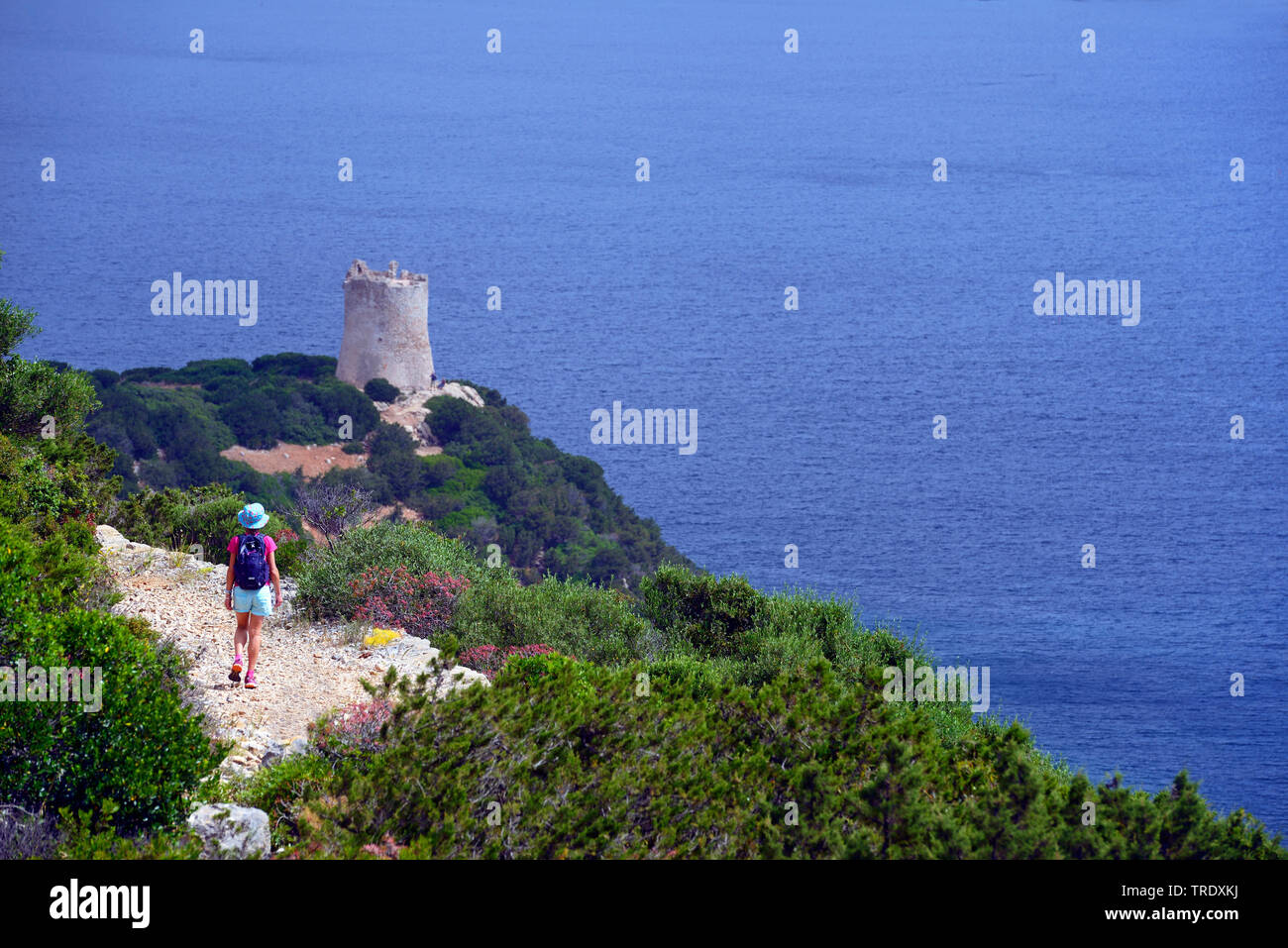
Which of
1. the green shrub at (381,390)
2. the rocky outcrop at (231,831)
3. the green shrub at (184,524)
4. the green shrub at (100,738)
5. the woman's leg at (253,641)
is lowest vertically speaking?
the rocky outcrop at (231,831)

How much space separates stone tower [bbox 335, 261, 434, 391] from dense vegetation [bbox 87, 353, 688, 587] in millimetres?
1064

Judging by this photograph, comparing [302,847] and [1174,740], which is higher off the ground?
[302,847]

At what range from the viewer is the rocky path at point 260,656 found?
1294cm

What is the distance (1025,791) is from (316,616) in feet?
32.2

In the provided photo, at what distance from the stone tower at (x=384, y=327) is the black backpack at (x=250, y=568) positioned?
59.4 meters

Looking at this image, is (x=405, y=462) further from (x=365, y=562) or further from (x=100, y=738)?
(x=100, y=738)

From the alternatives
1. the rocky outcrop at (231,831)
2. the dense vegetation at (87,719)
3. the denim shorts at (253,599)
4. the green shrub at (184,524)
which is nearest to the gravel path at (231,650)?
the dense vegetation at (87,719)

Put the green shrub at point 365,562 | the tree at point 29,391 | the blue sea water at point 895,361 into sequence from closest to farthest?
the green shrub at point 365,562 < the tree at point 29,391 < the blue sea water at point 895,361

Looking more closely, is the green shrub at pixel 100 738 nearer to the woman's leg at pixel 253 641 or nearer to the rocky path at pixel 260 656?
the rocky path at pixel 260 656

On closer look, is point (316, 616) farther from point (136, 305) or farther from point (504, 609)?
point (136, 305)

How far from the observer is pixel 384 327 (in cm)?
7188

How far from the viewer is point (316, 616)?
17.0m
